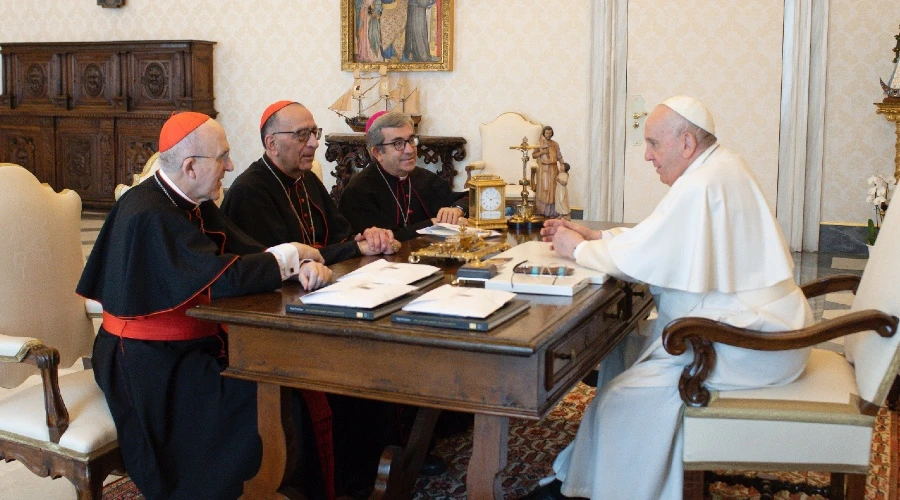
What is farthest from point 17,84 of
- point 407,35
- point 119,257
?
point 119,257

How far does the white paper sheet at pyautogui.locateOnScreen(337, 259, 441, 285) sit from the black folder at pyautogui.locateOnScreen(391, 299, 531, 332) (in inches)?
15.9

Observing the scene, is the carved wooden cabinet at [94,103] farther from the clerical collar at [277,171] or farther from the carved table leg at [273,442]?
the carved table leg at [273,442]

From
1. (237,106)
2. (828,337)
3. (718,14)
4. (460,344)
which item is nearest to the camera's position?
(460,344)

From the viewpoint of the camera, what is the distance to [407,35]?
984 cm

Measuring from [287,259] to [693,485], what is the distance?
1416 mm

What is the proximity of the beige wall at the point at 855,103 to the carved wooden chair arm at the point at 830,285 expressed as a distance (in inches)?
205

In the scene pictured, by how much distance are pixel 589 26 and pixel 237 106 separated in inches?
165

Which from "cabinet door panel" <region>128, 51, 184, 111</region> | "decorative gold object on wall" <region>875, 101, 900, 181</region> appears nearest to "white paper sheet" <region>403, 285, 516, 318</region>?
"decorative gold object on wall" <region>875, 101, 900, 181</region>

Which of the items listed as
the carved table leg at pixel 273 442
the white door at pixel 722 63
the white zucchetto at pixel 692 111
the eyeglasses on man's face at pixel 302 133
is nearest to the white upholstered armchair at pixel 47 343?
the carved table leg at pixel 273 442

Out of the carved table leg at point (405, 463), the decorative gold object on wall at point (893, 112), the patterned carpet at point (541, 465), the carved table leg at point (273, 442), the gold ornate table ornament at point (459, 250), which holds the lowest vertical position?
the patterned carpet at point (541, 465)

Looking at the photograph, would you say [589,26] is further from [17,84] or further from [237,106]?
[17,84]

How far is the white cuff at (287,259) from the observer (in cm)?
293

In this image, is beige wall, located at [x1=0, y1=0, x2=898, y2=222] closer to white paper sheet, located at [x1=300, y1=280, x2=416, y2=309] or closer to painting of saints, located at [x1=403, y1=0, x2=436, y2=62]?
painting of saints, located at [x1=403, y1=0, x2=436, y2=62]

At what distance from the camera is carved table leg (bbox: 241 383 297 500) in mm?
2680
